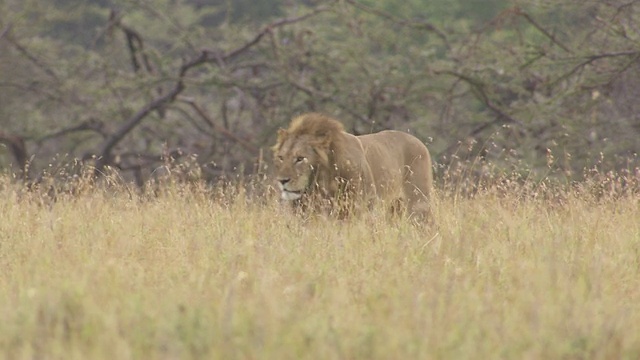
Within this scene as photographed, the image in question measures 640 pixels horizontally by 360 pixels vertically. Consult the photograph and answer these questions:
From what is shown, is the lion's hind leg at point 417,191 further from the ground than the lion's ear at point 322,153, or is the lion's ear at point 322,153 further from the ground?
the lion's ear at point 322,153

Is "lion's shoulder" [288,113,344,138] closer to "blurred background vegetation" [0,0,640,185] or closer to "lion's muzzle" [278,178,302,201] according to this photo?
"lion's muzzle" [278,178,302,201]

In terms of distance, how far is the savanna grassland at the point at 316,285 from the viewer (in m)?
4.24

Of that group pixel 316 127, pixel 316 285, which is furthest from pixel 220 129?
pixel 316 285

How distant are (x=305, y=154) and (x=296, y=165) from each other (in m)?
0.10

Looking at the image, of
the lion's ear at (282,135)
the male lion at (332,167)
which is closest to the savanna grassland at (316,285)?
the male lion at (332,167)

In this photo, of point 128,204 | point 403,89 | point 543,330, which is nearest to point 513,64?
point 403,89

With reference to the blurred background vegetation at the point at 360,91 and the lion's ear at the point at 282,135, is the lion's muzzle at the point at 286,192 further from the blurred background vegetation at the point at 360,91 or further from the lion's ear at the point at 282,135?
the blurred background vegetation at the point at 360,91

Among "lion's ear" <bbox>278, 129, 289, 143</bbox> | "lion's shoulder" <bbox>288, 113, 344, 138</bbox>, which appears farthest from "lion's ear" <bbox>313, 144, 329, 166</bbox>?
"lion's ear" <bbox>278, 129, 289, 143</bbox>

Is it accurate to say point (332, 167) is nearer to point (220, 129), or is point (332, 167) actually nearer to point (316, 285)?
point (316, 285)

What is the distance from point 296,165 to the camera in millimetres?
8156

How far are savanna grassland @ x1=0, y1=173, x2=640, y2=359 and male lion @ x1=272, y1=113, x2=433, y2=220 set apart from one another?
0.40 m

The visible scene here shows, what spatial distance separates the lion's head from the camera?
8094 mm

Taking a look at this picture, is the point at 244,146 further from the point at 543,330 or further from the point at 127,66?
the point at 543,330

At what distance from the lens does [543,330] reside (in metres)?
4.45
